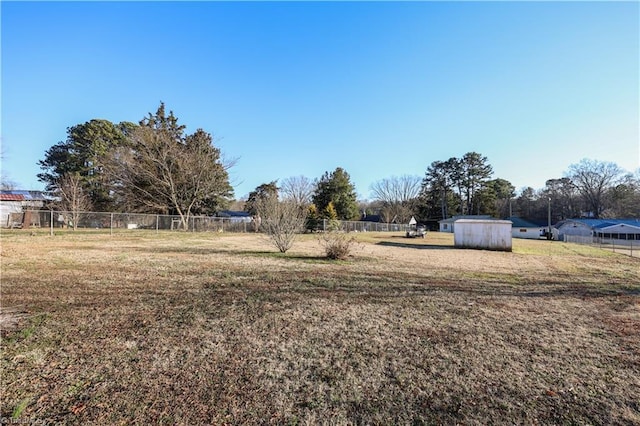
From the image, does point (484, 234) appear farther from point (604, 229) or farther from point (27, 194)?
point (27, 194)

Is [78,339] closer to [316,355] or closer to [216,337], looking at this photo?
[216,337]

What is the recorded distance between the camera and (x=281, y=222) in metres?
12.5

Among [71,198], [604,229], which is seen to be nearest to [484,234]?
[604,229]

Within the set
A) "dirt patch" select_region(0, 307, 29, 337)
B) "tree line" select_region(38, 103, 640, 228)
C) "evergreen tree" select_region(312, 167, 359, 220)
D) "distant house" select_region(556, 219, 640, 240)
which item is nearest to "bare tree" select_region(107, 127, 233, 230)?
"tree line" select_region(38, 103, 640, 228)

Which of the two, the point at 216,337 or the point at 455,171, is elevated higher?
the point at 455,171

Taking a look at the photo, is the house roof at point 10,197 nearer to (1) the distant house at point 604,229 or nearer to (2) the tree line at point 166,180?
(2) the tree line at point 166,180

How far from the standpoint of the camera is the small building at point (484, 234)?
1891cm

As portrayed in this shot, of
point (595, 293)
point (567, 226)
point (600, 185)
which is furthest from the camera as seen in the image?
point (600, 185)

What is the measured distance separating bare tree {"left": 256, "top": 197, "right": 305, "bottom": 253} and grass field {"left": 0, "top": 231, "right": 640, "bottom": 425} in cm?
595

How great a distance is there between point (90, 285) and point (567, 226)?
2303 inches

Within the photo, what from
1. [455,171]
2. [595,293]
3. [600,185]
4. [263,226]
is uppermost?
[455,171]

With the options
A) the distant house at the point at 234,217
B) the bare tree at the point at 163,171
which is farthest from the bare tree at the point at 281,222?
the distant house at the point at 234,217

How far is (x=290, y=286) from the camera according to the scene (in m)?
6.53

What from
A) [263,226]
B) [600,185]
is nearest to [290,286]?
[263,226]
